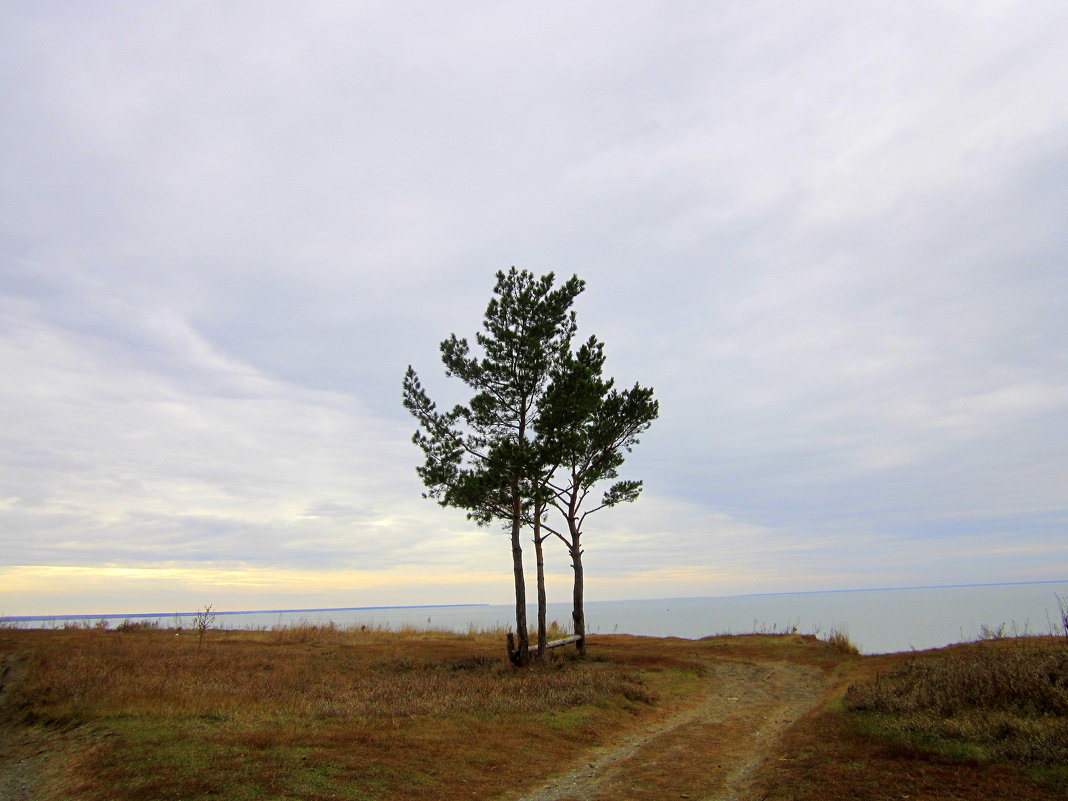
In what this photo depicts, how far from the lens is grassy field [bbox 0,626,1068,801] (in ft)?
29.9

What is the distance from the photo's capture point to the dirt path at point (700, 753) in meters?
9.64

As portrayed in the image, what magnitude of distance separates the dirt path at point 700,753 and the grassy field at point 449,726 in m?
0.55

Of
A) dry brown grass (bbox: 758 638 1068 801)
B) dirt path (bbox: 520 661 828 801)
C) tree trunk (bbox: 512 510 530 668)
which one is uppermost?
tree trunk (bbox: 512 510 530 668)

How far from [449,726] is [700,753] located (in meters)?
5.16

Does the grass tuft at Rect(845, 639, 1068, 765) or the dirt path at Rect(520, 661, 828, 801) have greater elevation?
the grass tuft at Rect(845, 639, 1068, 765)

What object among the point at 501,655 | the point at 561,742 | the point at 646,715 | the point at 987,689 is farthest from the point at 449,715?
the point at 501,655

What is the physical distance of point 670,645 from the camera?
30.9m

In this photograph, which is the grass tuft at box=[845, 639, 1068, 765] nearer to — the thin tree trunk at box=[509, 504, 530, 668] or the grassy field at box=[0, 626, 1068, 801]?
the grassy field at box=[0, 626, 1068, 801]

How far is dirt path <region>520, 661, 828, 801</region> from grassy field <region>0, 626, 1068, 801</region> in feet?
1.80

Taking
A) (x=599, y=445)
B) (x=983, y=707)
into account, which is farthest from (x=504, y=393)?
(x=983, y=707)

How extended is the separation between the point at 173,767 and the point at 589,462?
66.7 feet

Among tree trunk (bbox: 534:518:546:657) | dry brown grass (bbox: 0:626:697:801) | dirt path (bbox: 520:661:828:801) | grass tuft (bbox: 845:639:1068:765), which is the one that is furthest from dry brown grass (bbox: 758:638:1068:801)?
tree trunk (bbox: 534:518:546:657)

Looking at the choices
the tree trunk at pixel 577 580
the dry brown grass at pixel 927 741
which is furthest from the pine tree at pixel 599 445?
the dry brown grass at pixel 927 741

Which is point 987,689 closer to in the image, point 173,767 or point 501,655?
point 173,767
